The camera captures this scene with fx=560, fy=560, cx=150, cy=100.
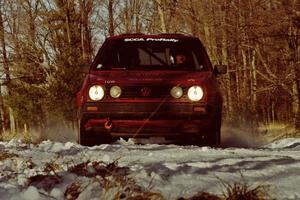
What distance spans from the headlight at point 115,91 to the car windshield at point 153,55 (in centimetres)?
77

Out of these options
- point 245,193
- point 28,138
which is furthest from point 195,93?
point 245,193

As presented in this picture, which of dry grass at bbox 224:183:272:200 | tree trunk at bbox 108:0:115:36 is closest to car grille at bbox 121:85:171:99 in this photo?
dry grass at bbox 224:183:272:200

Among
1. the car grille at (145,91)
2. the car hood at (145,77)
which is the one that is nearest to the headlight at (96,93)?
the car hood at (145,77)

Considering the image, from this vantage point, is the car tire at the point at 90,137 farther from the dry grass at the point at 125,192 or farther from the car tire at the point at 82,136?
the dry grass at the point at 125,192

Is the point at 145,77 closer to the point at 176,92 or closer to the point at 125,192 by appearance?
the point at 176,92

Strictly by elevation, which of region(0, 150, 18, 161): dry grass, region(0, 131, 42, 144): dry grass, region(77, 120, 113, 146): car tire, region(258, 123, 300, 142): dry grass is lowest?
region(258, 123, 300, 142): dry grass

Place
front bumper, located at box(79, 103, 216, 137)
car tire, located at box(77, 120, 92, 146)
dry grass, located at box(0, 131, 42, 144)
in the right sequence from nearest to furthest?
front bumper, located at box(79, 103, 216, 137), car tire, located at box(77, 120, 92, 146), dry grass, located at box(0, 131, 42, 144)

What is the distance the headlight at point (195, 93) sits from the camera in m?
6.98

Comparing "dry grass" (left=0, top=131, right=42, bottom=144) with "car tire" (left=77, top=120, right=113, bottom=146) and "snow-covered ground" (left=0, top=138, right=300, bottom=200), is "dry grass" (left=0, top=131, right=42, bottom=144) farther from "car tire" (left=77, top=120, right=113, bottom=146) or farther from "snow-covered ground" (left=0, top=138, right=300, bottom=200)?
"snow-covered ground" (left=0, top=138, right=300, bottom=200)

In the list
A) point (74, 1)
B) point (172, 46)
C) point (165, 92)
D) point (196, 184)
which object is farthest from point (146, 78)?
point (74, 1)

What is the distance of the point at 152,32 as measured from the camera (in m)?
33.2

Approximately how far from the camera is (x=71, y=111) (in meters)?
25.4

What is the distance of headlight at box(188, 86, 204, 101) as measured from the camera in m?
6.98

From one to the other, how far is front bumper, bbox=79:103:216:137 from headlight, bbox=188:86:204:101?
0.08m
